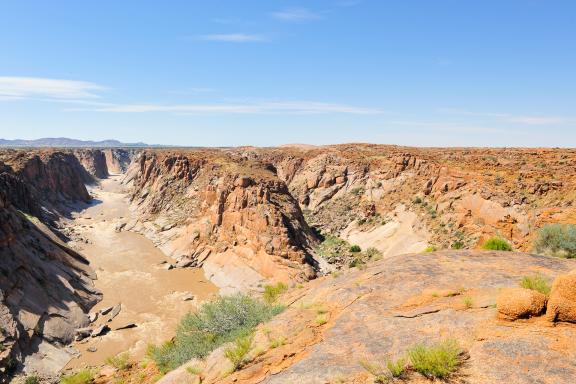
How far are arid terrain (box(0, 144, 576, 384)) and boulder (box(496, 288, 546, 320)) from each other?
0.03 meters

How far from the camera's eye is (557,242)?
16.3m

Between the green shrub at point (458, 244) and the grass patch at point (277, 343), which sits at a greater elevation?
the grass patch at point (277, 343)

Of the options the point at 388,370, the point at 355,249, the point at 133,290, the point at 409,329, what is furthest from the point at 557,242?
the point at 133,290

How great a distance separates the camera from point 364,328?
31.7 ft

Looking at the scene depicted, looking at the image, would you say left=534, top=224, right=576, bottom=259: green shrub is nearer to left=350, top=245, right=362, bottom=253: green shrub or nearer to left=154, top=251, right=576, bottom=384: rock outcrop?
left=154, top=251, right=576, bottom=384: rock outcrop

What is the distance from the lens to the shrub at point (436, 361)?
279 inches

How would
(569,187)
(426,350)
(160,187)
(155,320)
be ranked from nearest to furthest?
1. (426,350)
2. (155,320)
3. (569,187)
4. (160,187)

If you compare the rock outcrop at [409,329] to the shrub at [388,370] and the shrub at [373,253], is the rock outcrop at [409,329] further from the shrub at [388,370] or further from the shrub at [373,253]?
the shrub at [373,253]

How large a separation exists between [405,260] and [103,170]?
148301 mm

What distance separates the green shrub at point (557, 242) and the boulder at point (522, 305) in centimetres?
947

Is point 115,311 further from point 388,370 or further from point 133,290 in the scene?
point 388,370

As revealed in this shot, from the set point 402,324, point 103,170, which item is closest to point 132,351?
point 402,324

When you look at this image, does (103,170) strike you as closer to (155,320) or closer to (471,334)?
(155,320)

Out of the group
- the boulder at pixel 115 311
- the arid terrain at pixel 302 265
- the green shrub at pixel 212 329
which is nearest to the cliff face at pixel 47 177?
the arid terrain at pixel 302 265
